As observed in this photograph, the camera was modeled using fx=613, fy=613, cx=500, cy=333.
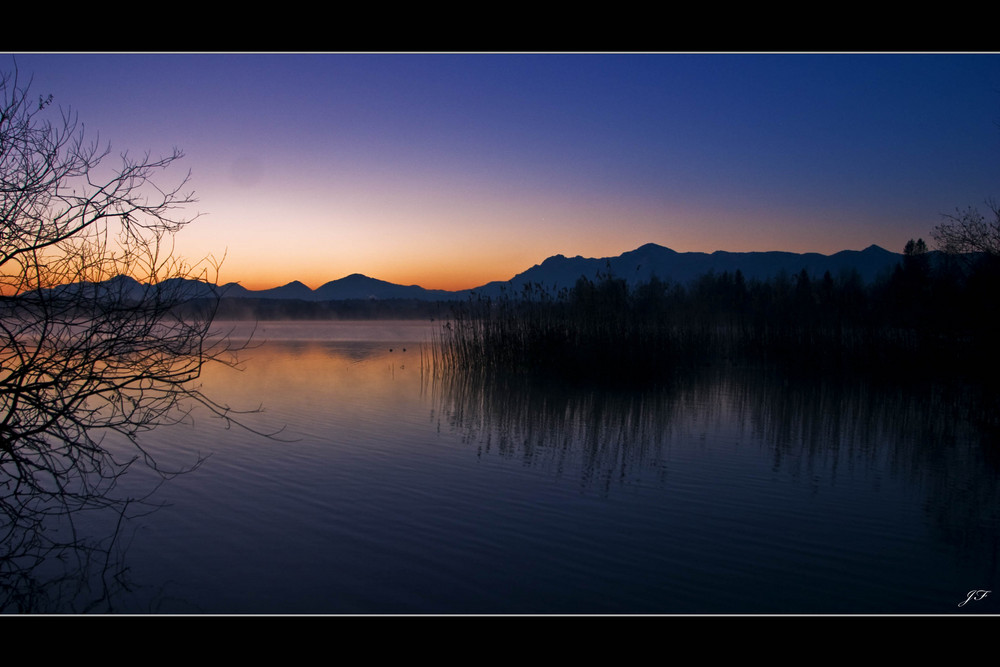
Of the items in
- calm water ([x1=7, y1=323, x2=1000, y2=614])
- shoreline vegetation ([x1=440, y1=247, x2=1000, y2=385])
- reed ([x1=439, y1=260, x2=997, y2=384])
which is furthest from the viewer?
reed ([x1=439, y1=260, x2=997, y2=384])

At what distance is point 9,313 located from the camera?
13.8ft

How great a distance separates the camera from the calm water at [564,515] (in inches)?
135

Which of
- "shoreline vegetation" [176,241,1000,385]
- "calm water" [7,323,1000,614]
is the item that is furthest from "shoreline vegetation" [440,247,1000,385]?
"calm water" [7,323,1000,614]

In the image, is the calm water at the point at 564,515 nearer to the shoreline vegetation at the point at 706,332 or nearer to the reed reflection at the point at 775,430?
the reed reflection at the point at 775,430

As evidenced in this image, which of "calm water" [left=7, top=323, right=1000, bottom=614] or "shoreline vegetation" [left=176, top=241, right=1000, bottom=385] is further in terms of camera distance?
"shoreline vegetation" [left=176, top=241, right=1000, bottom=385]

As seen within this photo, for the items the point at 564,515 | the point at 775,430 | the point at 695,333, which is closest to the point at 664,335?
the point at 695,333

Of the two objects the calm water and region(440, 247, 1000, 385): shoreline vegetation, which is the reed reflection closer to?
the calm water

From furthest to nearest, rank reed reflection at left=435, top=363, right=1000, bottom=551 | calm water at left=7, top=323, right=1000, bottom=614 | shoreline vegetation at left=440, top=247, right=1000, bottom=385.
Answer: shoreline vegetation at left=440, top=247, right=1000, bottom=385 < reed reflection at left=435, top=363, right=1000, bottom=551 < calm water at left=7, top=323, right=1000, bottom=614

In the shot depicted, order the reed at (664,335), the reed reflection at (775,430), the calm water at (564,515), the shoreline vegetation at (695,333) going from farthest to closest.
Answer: the reed at (664,335) → the shoreline vegetation at (695,333) → the reed reflection at (775,430) → the calm water at (564,515)

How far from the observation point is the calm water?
3432mm

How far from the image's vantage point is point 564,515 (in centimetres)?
469

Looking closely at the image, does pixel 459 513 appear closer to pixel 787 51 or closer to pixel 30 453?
pixel 787 51

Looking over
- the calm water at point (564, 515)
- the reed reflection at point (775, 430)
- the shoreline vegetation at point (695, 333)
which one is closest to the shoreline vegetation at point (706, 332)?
the shoreline vegetation at point (695, 333)

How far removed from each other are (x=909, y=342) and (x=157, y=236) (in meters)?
16.5
